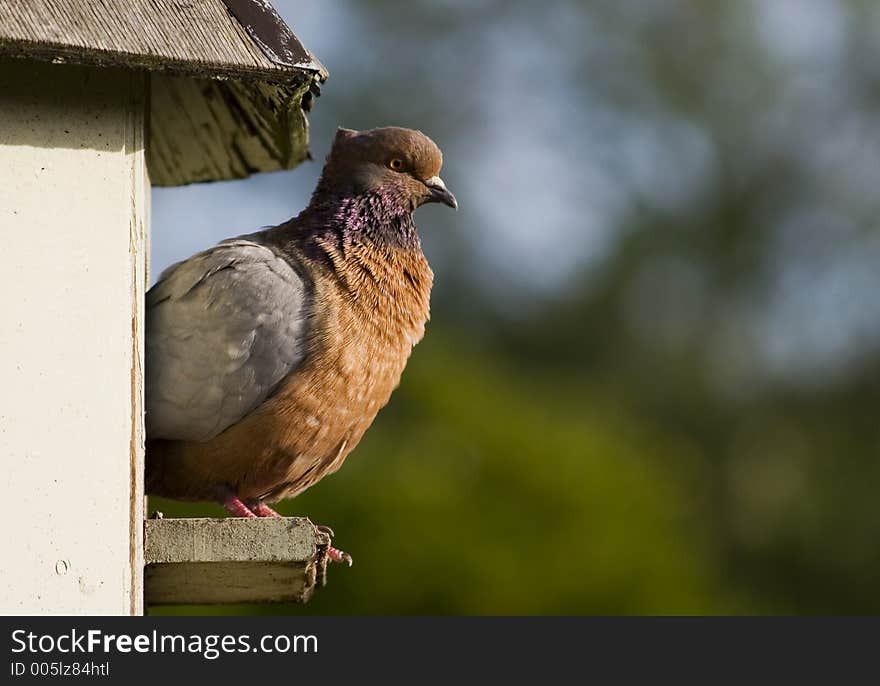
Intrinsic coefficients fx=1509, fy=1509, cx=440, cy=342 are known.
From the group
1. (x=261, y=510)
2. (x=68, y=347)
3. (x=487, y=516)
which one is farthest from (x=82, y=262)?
(x=487, y=516)

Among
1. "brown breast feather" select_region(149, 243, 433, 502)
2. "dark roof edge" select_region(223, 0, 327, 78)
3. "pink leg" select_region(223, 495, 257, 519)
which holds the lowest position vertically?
"pink leg" select_region(223, 495, 257, 519)

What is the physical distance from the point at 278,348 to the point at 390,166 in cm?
107

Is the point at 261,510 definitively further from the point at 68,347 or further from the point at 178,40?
the point at 178,40

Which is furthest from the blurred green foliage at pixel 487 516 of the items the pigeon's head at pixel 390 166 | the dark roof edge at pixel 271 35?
the dark roof edge at pixel 271 35

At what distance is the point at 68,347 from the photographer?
4.22 metres

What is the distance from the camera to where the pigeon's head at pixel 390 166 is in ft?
18.1

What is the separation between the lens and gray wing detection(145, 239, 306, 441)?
4754mm

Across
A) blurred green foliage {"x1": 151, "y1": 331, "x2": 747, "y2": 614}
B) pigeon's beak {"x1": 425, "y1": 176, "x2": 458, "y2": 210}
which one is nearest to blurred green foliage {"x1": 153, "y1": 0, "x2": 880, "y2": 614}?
blurred green foliage {"x1": 151, "y1": 331, "x2": 747, "y2": 614}

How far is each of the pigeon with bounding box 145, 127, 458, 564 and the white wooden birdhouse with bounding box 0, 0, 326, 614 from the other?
0.36 m

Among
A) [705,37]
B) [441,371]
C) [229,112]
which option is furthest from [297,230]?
[705,37]

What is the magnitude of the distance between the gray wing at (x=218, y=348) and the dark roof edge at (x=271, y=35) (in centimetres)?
84

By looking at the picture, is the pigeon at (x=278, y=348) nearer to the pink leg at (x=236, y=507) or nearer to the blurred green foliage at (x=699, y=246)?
the pink leg at (x=236, y=507)

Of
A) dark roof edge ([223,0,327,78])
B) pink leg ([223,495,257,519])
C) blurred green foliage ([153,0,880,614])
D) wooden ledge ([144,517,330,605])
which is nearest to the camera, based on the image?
dark roof edge ([223,0,327,78])

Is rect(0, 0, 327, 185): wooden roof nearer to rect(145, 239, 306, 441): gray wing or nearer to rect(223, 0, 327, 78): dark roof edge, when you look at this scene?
rect(223, 0, 327, 78): dark roof edge
